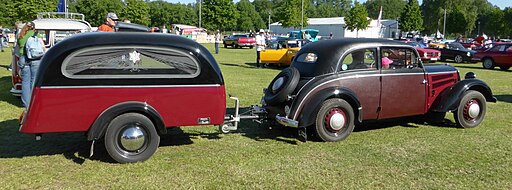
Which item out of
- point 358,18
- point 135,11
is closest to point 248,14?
point 358,18

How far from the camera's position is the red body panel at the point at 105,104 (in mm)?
4617

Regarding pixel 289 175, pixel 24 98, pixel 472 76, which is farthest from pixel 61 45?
pixel 472 76

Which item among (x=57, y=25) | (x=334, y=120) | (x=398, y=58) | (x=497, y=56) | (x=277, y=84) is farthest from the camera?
(x=497, y=56)

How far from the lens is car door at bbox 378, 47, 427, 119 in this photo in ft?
21.3

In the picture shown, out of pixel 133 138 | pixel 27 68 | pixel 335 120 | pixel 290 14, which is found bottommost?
pixel 133 138

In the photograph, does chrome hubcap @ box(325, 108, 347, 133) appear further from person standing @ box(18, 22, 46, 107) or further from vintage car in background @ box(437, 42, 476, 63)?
vintage car in background @ box(437, 42, 476, 63)

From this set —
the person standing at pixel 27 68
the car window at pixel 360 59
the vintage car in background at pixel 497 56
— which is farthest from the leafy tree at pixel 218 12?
the car window at pixel 360 59

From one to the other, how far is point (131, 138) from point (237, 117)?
1482 millimetres

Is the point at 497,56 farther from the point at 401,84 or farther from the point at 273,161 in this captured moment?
the point at 273,161

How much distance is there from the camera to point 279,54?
18.7 metres

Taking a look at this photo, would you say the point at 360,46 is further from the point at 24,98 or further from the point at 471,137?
the point at 24,98

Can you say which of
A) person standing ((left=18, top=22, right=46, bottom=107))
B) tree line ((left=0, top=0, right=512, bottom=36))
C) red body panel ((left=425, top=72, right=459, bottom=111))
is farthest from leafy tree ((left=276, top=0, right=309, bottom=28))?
person standing ((left=18, top=22, right=46, bottom=107))

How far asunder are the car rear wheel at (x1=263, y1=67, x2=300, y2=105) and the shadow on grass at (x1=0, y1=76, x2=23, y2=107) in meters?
5.46

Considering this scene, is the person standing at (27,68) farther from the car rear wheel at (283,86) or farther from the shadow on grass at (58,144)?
the car rear wheel at (283,86)
